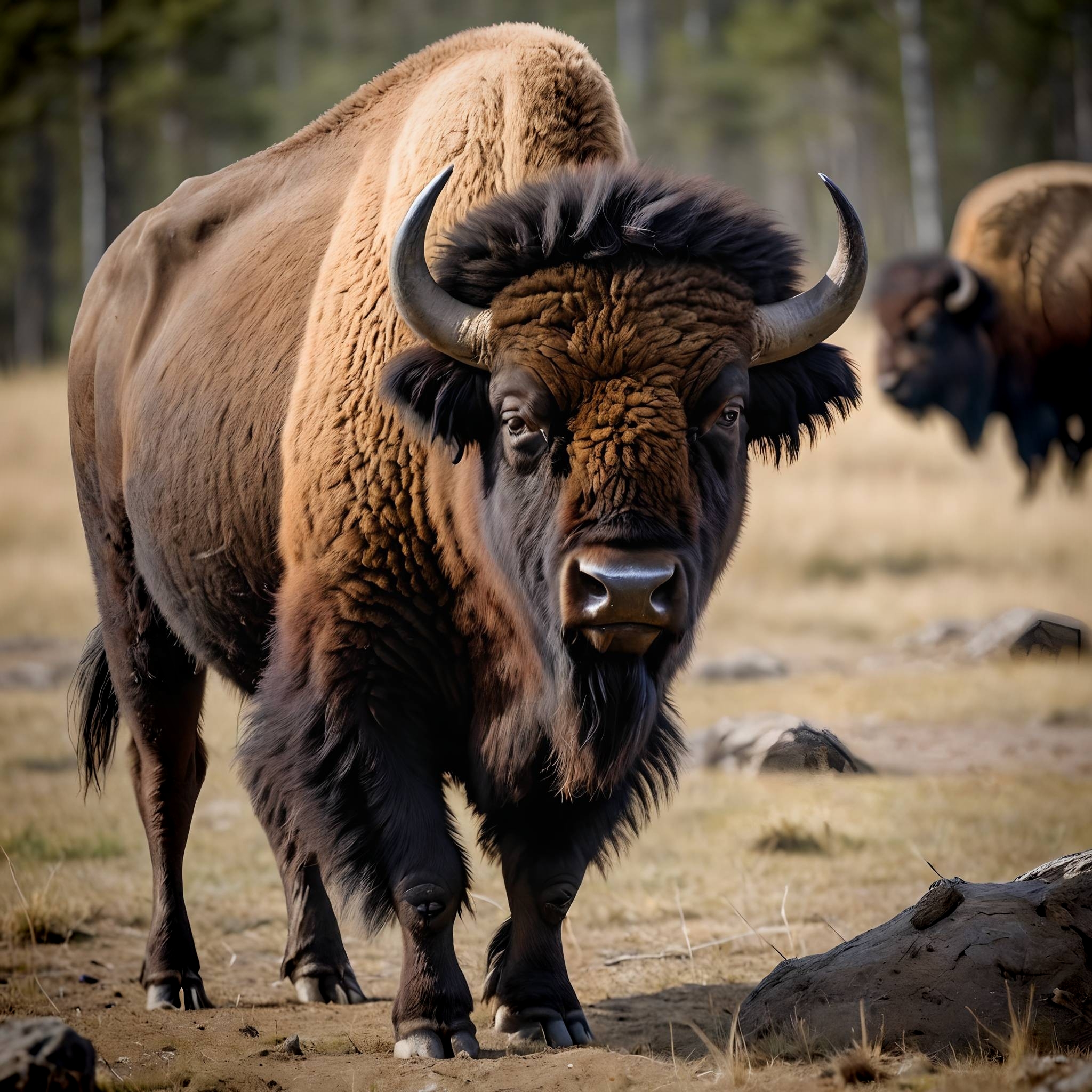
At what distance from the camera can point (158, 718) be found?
189 inches

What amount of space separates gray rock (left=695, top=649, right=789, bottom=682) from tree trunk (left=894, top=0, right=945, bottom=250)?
520 inches

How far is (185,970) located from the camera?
4.32m

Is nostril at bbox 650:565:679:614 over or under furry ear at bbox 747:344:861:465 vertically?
under

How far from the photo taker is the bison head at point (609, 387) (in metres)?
2.96

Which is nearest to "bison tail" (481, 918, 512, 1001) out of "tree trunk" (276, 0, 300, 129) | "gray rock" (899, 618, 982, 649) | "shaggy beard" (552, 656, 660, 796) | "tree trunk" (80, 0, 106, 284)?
"shaggy beard" (552, 656, 660, 796)

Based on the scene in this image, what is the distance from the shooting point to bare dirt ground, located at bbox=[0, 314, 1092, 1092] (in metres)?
3.43

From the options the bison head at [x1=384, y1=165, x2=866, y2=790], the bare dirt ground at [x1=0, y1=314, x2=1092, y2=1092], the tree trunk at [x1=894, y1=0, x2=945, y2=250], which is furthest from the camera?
the tree trunk at [x1=894, y1=0, x2=945, y2=250]

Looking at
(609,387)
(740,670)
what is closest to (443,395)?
(609,387)

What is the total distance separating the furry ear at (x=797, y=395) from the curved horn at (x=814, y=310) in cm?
10

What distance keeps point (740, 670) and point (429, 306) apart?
6588 mm

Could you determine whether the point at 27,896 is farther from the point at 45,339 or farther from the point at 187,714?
the point at 45,339

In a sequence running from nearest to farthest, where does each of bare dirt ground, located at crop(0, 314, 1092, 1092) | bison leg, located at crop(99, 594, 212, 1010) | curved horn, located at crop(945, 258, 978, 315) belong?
bare dirt ground, located at crop(0, 314, 1092, 1092), bison leg, located at crop(99, 594, 212, 1010), curved horn, located at crop(945, 258, 978, 315)

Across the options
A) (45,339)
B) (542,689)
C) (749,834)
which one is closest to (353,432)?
(542,689)

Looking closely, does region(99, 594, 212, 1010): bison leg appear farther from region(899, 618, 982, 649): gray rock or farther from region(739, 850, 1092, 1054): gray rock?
region(899, 618, 982, 649): gray rock
